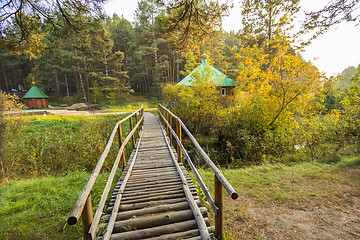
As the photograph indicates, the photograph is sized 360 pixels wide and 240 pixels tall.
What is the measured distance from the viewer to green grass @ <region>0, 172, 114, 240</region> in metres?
2.62

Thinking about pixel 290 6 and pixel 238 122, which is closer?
pixel 290 6

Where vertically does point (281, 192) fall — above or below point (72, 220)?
below

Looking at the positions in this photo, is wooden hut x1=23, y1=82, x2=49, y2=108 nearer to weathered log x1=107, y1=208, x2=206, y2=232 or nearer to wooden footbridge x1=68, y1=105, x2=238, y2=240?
wooden footbridge x1=68, y1=105, x2=238, y2=240

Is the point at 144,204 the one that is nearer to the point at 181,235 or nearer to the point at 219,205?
the point at 181,235

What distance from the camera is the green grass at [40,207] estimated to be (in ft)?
8.59

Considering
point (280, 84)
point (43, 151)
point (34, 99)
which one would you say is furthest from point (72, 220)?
point (34, 99)

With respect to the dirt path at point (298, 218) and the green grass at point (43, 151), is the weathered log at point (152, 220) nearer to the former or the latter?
the dirt path at point (298, 218)

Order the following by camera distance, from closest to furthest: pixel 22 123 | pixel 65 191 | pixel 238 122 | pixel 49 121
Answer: pixel 65 191 → pixel 238 122 → pixel 22 123 → pixel 49 121

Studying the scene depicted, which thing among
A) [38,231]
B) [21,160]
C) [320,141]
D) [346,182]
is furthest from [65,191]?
[320,141]

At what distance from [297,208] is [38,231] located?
4515 millimetres

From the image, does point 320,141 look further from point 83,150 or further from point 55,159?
point 55,159

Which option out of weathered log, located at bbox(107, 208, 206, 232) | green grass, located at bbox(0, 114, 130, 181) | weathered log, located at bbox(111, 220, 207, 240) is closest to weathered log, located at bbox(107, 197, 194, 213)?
weathered log, located at bbox(107, 208, 206, 232)

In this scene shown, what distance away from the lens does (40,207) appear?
11.0 ft

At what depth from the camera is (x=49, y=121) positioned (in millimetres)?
11859
